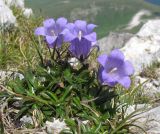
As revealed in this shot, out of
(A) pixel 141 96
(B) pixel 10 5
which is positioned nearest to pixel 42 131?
(A) pixel 141 96

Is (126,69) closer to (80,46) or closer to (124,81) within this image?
(124,81)

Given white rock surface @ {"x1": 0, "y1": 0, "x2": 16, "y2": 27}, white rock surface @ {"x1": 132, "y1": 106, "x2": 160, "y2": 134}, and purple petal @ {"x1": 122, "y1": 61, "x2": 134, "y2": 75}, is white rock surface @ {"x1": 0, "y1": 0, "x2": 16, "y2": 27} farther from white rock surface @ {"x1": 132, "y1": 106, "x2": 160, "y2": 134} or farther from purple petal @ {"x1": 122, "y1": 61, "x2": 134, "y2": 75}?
purple petal @ {"x1": 122, "y1": 61, "x2": 134, "y2": 75}

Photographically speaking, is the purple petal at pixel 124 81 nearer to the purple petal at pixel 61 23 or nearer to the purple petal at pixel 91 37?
the purple petal at pixel 91 37

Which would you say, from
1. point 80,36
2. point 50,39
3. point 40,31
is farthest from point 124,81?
point 40,31

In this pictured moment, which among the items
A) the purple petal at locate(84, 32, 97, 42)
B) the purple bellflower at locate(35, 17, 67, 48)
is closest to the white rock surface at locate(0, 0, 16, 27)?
the purple bellflower at locate(35, 17, 67, 48)

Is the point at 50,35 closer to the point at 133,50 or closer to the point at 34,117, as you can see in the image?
the point at 34,117

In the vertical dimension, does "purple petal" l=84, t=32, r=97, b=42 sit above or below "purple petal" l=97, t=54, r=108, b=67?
above
